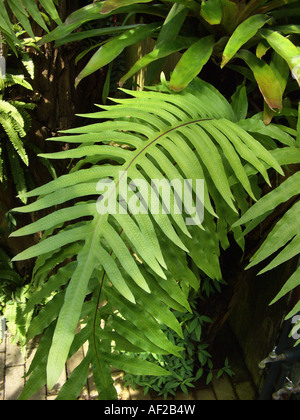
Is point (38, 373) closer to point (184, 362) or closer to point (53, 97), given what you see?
point (184, 362)

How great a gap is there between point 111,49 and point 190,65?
1.07 feet

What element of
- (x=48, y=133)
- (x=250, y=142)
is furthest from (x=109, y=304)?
(x=48, y=133)

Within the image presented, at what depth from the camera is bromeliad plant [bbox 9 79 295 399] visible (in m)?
0.94

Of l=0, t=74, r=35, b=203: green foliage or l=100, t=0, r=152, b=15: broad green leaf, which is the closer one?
l=100, t=0, r=152, b=15: broad green leaf

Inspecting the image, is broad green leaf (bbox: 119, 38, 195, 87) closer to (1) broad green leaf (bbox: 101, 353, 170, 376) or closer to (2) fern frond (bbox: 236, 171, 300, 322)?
(2) fern frond (bbox: 236, 171, 300, 322)

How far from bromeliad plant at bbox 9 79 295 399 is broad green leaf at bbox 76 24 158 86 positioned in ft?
0.87

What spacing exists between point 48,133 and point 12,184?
1.14ft

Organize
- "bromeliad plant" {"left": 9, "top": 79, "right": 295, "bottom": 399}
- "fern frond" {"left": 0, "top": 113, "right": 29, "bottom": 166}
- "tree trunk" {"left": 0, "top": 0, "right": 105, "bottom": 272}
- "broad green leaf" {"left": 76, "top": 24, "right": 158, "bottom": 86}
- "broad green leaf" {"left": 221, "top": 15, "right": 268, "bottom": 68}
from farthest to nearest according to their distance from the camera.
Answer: "tree trunk" {"left": 0, "top": 0, "right": 105, "bottom": 272}, "fern frond" {"left": 0, "top": 113, "right": 29, "bottom": 166}, "broad green leaf" {"left": 76, "top": 24, "right": 158, "bottom": 86}, "broad green leaf" {"left": 221, "top": 15, "right": 268, "bottom": 68}, "bromeliad plant" {"left": 9, "top": 79, "right": 295, "bottom": 399}

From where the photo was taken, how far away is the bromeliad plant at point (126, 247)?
94 cm

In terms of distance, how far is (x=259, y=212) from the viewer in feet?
3.49

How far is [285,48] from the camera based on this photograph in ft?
3.97
